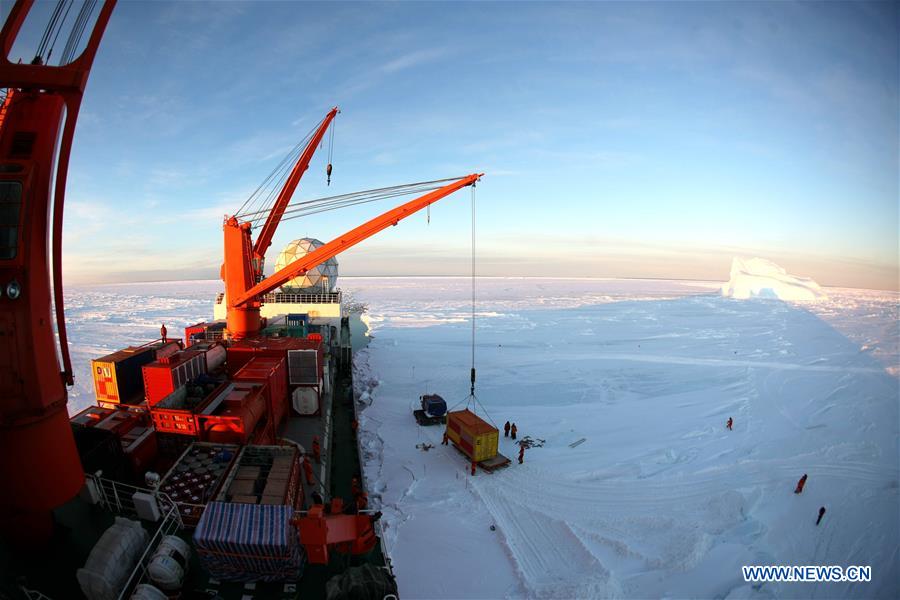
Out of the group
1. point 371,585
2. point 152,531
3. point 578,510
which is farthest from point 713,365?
point 152,531

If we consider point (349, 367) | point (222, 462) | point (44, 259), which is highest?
point (44, 259)

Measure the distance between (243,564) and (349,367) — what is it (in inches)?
822

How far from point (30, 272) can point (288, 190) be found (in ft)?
68.5

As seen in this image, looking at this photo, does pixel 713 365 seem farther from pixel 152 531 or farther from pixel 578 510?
pixel 152 531

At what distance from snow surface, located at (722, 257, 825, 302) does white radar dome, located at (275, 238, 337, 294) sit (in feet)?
372

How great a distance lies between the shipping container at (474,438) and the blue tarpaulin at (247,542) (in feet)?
31.1

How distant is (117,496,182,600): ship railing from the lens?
20.9 feet

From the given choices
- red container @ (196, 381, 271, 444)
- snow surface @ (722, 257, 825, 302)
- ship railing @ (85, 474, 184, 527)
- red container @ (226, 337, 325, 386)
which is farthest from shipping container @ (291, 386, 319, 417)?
snow surface @ (722, 257, 825, 302)

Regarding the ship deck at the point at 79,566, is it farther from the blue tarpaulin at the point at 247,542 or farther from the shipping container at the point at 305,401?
the shipping container at the point at 305,401

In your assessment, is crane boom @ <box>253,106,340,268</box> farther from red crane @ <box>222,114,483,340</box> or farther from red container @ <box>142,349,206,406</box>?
red container @ <box>142,349,206,406</box>

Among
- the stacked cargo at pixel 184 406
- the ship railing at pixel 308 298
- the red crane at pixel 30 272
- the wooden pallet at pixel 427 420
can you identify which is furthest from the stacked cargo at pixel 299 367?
the ship railing at pixel 308 298

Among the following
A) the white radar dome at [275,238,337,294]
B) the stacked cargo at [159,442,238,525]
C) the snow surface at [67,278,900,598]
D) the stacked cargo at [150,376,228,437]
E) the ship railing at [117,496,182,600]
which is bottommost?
the snow surface at [67,278,900,598]

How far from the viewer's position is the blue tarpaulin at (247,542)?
653 cm

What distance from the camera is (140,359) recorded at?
14.9 meters
